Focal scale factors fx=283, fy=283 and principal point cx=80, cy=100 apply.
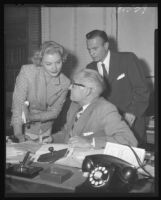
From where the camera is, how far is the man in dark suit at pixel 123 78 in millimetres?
2510

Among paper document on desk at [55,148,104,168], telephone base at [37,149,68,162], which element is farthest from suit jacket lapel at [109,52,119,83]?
telephone base at [37,149,68,162]

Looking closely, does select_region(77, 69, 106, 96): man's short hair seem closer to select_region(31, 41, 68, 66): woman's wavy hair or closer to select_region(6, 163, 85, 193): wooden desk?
select_region(31, 41, 68, 66): woman's wavy hair

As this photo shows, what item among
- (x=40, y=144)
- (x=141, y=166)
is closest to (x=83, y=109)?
(x=40, y=144)

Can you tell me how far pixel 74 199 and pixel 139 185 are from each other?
12.9 inches

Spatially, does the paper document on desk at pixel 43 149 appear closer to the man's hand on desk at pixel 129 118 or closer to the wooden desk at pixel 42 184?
the wooden desk at pixel 42 184

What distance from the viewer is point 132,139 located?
189 cm

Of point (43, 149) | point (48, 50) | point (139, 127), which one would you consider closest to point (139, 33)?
point (139, 127)

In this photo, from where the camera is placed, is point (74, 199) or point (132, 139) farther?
point (132, 139)

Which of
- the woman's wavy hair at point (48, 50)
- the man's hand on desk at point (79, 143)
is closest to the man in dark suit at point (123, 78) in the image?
the woman's wavy hair at point (48, 50)

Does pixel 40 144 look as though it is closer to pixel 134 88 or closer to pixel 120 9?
pixel 134 88

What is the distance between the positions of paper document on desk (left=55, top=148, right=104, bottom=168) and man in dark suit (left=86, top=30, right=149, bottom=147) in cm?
71

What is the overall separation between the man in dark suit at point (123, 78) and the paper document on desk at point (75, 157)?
0.71m

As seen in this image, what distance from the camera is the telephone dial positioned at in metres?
1.33

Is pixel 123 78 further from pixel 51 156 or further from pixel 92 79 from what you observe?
pixel 51 156
